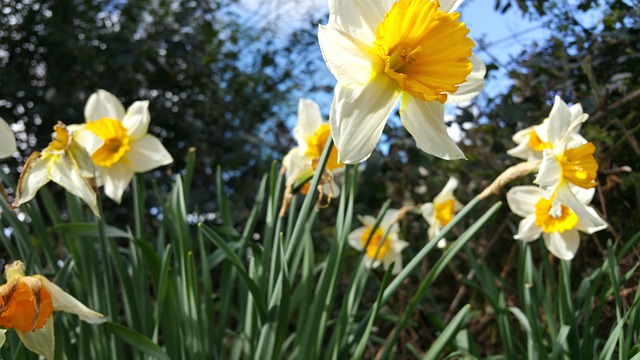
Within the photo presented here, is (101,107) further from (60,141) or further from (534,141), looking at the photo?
(534,141)

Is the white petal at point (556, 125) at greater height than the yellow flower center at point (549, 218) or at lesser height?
greater

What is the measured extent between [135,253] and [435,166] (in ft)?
4.43

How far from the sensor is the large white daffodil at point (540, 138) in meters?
1.46

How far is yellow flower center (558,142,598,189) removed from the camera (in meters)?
1.35

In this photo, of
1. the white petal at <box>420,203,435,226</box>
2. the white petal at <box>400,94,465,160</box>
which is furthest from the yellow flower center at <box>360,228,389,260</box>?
the white petal at <box>400,94,465,160</box>

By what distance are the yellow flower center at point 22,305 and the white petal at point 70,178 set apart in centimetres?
18

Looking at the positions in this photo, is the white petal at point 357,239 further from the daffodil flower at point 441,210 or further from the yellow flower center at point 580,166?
the yellow flower center at point 580,166

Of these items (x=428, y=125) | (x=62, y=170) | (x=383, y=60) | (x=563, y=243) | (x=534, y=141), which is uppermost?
(x=62, y=170)

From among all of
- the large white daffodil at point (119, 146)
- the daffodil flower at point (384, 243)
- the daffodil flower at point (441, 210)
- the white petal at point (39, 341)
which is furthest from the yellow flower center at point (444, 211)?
the white petal at point (39, 341)

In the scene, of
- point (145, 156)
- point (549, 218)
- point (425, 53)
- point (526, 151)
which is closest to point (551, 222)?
point (549, 218)

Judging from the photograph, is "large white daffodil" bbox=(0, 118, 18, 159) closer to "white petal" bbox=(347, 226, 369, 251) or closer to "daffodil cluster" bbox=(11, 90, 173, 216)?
"daffodil cluster" bbox=(11, 90, 173, 216)

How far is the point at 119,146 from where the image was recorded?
1.62 metres

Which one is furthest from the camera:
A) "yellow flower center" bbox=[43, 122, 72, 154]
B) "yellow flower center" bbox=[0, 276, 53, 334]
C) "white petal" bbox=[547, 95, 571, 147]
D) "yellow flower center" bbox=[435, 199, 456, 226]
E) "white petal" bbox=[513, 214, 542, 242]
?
"yellow flower center" bbox=[435, 199, 456, 226]

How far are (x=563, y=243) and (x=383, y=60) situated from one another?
72 centimetres
